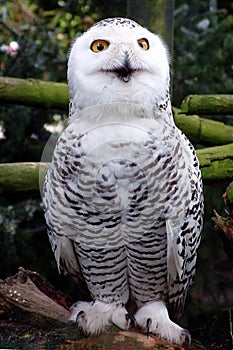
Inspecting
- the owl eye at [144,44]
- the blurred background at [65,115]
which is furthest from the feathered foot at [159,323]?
the blurred background at [65,115]

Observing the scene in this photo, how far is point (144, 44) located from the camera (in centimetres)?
181

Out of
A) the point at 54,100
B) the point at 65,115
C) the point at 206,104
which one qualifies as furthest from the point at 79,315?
the point at 65,115

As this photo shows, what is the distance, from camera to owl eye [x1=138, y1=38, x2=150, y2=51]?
1801 millimetres

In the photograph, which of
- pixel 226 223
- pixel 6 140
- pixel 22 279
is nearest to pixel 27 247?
pixel 6 140

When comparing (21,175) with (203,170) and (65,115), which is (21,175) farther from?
(65,115)

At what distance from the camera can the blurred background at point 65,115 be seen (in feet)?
11.2

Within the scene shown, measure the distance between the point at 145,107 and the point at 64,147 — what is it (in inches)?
10.8

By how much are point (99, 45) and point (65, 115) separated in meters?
2.07

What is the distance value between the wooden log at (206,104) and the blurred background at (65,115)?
0.57 metres

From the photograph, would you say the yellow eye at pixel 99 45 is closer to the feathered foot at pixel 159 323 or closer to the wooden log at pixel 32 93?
the feathered foot at pixel 159 323

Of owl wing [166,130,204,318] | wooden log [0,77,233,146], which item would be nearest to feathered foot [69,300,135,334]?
owl wing [166,130,204,318]

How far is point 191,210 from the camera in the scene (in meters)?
1.99

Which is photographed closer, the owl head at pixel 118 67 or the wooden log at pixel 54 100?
the owl head at pixel 118 67

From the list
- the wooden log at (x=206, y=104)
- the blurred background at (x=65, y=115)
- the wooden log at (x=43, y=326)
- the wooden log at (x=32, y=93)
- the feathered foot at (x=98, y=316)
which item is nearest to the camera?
the wooden log at (x=43, y=326)
